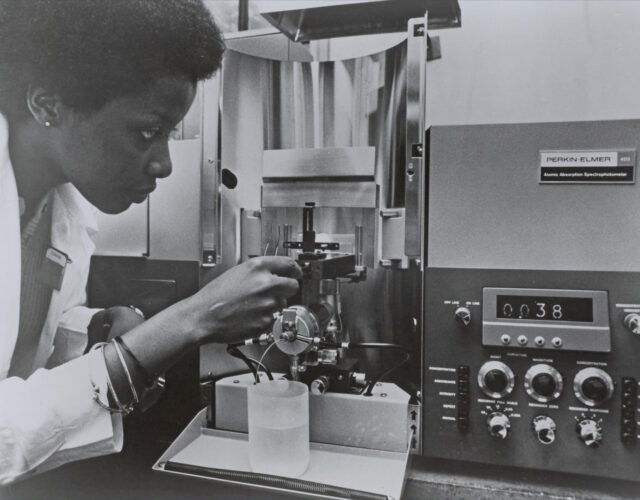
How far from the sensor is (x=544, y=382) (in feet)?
2.96

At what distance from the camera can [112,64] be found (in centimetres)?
85

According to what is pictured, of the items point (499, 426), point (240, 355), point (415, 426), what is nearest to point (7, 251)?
point (240, 355)

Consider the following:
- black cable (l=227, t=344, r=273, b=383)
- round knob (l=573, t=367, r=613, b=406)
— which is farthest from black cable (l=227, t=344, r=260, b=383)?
round knob (l=573, t=367, r=613, b=406)

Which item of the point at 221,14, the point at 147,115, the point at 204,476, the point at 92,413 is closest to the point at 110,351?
the point at 92,413

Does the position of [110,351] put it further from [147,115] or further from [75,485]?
[75,485]

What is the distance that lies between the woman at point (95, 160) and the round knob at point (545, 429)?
19.8 inches

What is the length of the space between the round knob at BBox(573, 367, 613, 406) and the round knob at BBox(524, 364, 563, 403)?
3 cm

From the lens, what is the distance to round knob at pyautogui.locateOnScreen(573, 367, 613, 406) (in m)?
0.88

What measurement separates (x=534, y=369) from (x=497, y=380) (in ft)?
0.22

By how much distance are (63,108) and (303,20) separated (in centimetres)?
67

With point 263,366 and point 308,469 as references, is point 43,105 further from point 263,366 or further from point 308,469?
point 308,469

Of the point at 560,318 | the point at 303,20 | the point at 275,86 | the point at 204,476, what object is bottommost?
the point at 204,476

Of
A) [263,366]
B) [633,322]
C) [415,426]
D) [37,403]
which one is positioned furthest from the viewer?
[263,366]

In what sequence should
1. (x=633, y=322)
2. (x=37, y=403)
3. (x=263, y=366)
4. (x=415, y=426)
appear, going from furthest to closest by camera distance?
(x=263, y=366) → (x=415, y=426) → (x=633, y=322) → (x=37, y=403)
